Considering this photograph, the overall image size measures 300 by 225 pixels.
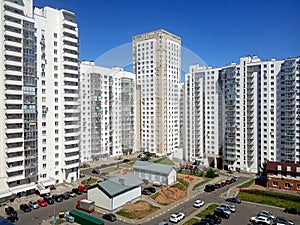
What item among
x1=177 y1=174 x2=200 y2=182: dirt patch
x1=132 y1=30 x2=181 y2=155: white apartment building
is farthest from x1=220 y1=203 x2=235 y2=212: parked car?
x1=132 y1=30 x2=181 y2=155: white apartment building

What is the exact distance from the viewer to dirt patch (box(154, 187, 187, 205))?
19075 millimetres

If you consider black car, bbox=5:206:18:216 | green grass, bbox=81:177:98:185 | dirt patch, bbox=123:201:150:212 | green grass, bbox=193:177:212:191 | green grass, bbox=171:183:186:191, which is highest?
black car, bbox=5:206:18:216

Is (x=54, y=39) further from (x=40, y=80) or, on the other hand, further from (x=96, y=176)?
(x=96, y=176)

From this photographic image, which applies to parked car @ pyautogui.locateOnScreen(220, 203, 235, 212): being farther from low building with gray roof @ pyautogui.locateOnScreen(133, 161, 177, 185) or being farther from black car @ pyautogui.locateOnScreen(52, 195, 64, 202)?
black car @ pyautogui.locateOnScreen(52, 195, 64, 202)

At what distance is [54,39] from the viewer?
22641 mm

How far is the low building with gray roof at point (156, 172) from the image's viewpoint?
2327cm

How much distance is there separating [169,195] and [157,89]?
763 inches

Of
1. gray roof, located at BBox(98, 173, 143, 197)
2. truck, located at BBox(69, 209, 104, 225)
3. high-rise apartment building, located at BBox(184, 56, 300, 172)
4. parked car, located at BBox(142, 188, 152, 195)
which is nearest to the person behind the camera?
truck, located at BBox(69, 209, 104, 225)

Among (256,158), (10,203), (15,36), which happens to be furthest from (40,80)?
(256,158)

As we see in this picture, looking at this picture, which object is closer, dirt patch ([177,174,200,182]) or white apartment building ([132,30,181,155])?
dirt patch ([177,174,200,182])

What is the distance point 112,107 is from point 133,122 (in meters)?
4.41

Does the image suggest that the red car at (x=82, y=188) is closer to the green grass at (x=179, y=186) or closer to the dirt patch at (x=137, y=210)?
the dirt patch at (x=137, y=210)

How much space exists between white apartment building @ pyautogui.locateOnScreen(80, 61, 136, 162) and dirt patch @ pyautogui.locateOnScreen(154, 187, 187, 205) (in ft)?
45.6

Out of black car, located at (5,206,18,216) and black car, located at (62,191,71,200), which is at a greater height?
black car, located at (5,206,18,216)
